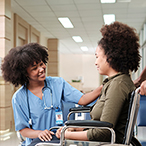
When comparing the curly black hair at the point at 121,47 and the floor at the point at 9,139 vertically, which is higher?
the curly black hair at the point at 121,47

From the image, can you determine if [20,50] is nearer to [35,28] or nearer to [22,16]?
[22,16]

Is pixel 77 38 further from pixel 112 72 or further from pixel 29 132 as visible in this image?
pixel 112 72

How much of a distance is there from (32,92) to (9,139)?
9.66 feet

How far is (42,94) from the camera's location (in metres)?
2.15

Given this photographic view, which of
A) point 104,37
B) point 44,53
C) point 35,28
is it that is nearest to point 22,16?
point 35,28

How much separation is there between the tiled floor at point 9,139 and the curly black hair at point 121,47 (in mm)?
3285

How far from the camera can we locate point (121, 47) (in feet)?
4.96

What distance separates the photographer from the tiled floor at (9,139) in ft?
14.2

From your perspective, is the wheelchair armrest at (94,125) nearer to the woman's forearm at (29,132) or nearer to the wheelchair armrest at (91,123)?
the wheelchair armrest at (91,123)

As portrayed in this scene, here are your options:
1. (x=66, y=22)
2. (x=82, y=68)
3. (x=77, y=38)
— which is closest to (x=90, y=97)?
(x=66, y=22)

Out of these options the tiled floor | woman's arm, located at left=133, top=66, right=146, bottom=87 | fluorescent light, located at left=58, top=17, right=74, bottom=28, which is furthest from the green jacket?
fluorescent light, located at left=58, top=17, right=74, bottom=28

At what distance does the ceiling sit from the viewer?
651 centimetres

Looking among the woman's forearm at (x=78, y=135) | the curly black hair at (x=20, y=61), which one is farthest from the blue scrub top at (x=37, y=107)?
the woman's forearm at (x=78, y=135)

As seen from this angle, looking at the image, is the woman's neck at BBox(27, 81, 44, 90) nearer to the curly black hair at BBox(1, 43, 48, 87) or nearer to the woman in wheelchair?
the curly black hair at BBox(1, 43, 48, 87)
